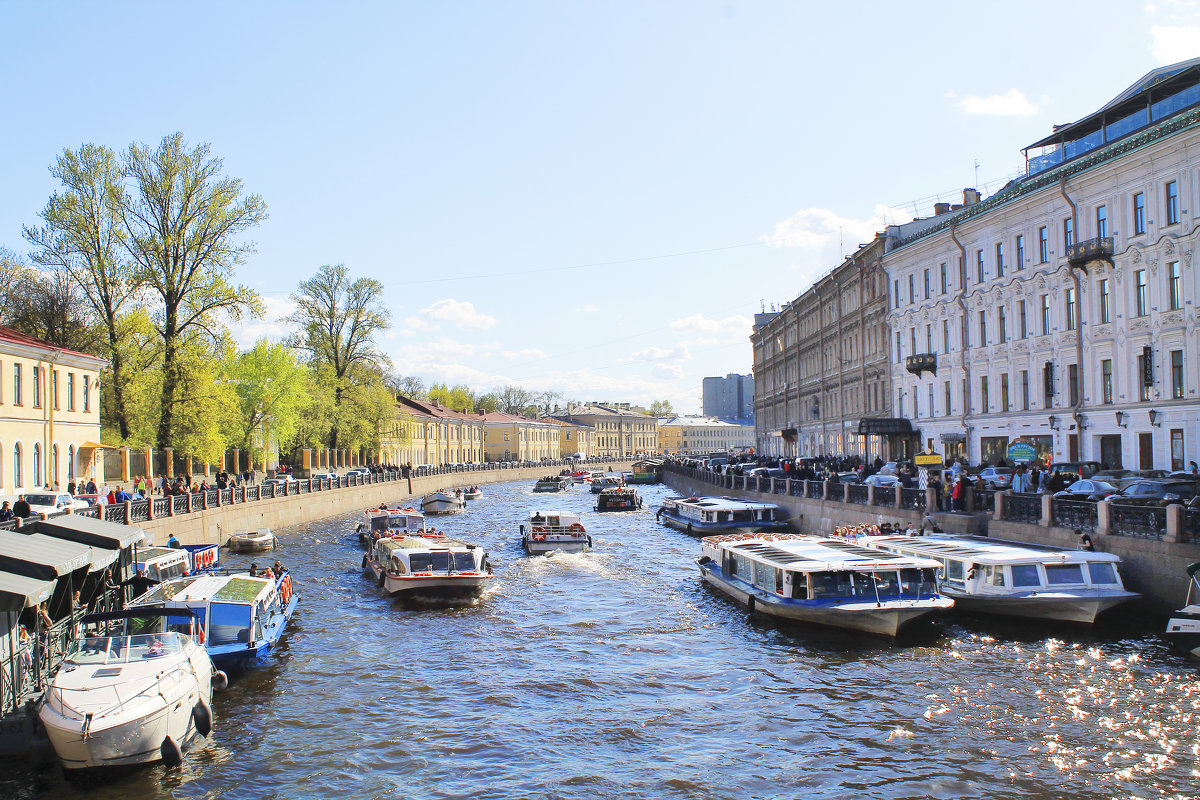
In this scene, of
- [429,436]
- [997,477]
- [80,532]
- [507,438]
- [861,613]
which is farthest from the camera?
[507,438]

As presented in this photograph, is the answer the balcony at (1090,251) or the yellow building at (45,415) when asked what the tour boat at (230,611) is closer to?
the yellow building at (45,415)

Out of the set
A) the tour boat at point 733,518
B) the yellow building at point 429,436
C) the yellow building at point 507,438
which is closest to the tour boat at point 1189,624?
the tour boat at point 733,518

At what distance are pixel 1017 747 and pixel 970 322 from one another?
1250 inches

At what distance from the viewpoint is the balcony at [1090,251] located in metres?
32.0

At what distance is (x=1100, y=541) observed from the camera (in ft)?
70.0

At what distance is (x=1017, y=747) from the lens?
1350cm

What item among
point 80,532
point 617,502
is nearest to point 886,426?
point 617,502

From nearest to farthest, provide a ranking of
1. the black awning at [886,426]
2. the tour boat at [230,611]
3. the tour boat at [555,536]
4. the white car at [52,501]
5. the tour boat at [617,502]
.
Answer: the tour boat at [230,611]
the white car at [52,501]
the tour boat at [555,536]
the black awning at [886,426]
the tour boat at [617,502]

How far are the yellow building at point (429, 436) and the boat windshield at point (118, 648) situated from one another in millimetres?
64584

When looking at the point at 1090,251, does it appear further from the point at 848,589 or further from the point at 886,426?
the point at 848,589

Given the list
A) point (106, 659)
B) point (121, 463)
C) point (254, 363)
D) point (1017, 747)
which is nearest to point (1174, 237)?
point (1017, 747)

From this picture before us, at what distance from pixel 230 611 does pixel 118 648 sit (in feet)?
15.1

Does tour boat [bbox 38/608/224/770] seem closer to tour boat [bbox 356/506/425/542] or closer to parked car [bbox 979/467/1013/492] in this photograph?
tour boat [bbox 356/506/425/542]

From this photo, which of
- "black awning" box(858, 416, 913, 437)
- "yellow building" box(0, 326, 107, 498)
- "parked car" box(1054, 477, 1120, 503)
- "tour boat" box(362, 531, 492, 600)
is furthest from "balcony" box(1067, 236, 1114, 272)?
"yellow building" box(0, 326, 107, 498)
